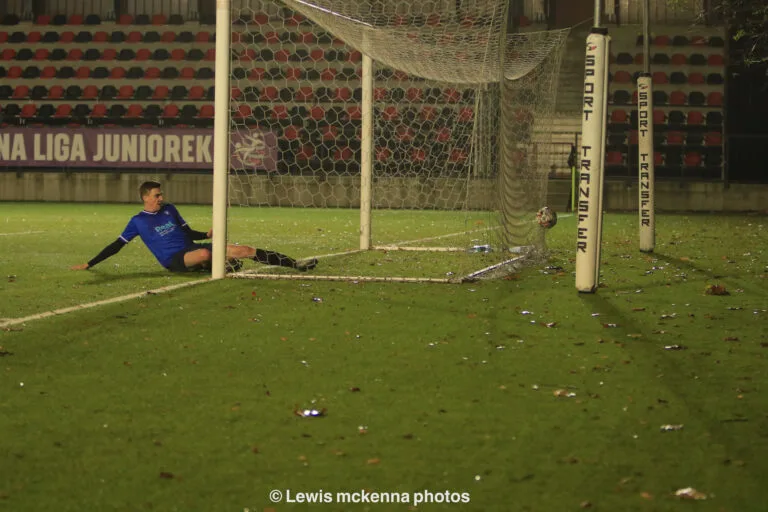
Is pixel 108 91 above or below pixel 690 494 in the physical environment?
above

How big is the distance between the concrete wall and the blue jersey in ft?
37.3

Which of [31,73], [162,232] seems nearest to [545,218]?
[162,232]

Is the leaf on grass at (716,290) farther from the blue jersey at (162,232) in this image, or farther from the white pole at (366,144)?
the white pole at (366,144)

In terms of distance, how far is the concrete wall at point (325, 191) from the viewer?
2084 cm

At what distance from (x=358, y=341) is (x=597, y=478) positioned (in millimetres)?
2451

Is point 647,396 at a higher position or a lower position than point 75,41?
lower

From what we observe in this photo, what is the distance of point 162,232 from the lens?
8.49 metres

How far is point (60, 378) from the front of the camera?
4391 mm

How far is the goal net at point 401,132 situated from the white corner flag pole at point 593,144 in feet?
4.08

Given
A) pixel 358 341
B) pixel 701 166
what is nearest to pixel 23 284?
pixel 358 341

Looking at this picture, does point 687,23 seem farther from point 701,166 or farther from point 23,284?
point 23,284

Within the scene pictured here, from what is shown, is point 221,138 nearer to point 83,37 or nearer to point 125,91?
point 125,91

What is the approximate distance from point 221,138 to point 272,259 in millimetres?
1060

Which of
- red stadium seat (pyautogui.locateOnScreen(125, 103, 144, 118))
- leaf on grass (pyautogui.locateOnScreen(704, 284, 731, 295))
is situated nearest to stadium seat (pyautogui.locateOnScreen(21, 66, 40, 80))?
red stadium seat (pyautogui.locateOnScreen(125, 103, 144, 118))
